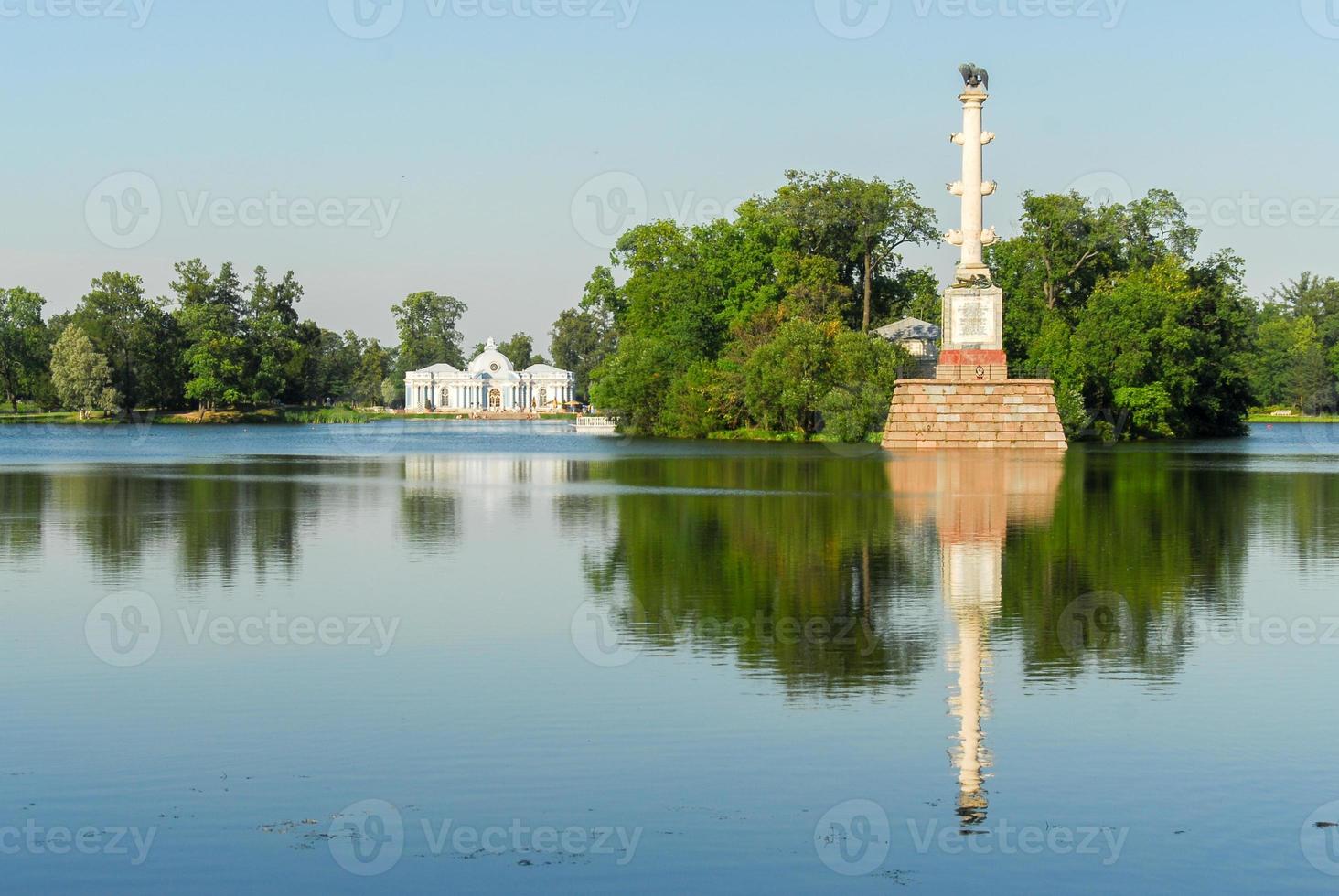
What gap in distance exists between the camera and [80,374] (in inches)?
4975

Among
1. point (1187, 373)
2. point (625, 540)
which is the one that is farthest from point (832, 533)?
point (1187, 373)

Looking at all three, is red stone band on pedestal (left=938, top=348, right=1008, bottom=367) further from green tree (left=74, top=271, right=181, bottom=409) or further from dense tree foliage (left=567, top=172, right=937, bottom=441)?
green tree (left=74, top=271, right=181, bottom=409)

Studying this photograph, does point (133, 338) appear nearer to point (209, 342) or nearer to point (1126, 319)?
point (209, 342)

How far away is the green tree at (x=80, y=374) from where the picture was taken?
12644 centimetres

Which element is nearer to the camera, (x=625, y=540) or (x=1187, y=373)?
(x=625, y=540)

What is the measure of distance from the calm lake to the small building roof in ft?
223

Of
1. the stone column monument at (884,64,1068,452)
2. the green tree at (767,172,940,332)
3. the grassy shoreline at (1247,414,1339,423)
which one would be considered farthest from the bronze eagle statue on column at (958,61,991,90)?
the grassy shoreline at (1247,414,1339,423)

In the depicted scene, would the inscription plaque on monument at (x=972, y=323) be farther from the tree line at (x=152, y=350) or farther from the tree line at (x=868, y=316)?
the tree line at (x=152, y=350)

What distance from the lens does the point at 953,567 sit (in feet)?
69.9

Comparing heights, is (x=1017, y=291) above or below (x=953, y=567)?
above

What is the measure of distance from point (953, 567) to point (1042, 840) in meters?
12.4

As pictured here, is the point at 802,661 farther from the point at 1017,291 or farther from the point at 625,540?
the point at 1017,291

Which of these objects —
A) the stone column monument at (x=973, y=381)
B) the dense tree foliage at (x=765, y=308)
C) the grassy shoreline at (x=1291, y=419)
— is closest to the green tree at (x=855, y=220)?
the dense tree foliage at (x=765, y=308)

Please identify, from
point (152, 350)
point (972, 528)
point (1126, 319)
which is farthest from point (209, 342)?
point (972, 528)
